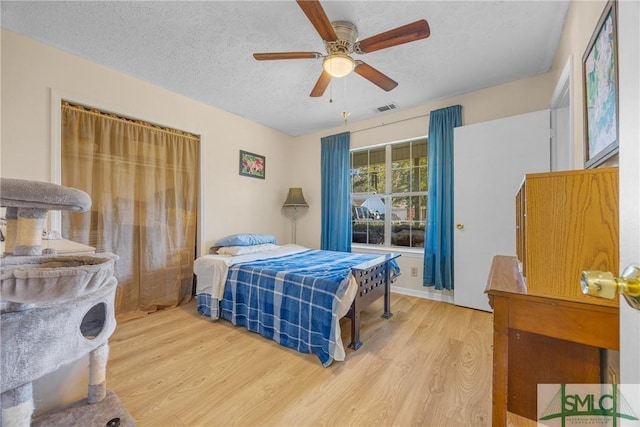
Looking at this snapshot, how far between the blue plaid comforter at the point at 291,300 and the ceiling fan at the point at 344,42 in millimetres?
1578

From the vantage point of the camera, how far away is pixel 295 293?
202 cm

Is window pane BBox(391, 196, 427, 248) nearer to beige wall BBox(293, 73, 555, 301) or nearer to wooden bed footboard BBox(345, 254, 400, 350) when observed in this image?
beige wall BBox(293, 73, 555, 301)

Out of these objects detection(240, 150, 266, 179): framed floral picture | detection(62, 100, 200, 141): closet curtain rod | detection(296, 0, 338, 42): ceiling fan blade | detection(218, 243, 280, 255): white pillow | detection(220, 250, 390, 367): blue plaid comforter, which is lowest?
detection(220, 250, 390, 367): blue plaid comforter

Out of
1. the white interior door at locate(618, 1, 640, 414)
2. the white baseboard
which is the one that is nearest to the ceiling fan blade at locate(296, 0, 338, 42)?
the white interior door at locate(618, 1, 640, 414)

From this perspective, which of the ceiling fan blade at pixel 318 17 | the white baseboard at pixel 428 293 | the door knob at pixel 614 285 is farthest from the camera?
the white baseboard at pixel 428 293

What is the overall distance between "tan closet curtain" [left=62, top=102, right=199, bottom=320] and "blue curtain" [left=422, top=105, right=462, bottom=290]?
9.52 feet

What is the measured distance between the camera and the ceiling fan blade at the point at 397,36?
1.49m

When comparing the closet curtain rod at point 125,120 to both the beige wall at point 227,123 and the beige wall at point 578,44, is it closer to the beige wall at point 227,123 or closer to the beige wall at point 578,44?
the beige wall at point 227,123

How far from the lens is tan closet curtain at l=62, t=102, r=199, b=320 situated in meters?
2.31

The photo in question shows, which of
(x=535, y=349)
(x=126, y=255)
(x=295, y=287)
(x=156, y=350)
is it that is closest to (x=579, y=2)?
(x=535, y=349)

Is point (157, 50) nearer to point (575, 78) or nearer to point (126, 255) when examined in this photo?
point (126, 255)

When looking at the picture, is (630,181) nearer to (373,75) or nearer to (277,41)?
(373,75)

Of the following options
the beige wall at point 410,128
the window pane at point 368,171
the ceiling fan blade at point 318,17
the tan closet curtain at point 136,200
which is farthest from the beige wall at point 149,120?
the ceiling fan blade at point 318,17

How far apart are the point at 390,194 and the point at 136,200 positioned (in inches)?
122
